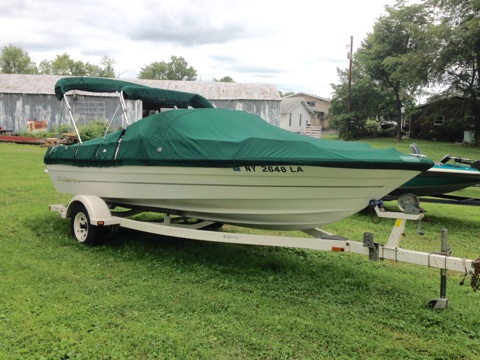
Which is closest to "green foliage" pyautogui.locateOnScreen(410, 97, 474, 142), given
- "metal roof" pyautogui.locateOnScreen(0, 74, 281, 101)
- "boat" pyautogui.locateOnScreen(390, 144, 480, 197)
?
"metal roof" pyautogui.locateOnScreen(0, 74, 281, 101)

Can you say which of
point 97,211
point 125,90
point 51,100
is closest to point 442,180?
point 125,90

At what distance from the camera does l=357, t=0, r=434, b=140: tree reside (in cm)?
3681

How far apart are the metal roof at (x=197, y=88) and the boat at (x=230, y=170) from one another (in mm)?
25285

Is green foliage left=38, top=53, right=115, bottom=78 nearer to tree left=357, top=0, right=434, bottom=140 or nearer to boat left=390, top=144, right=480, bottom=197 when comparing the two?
tree left=357, top=0, right=434, bottom=140

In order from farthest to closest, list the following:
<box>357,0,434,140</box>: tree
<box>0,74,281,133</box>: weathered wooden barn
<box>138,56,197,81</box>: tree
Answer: <box>138,56,197,81</box>: tree, <box>357,0,434,140</box>: tree, <box>0,74,281,133</box>: weathered wooden barn

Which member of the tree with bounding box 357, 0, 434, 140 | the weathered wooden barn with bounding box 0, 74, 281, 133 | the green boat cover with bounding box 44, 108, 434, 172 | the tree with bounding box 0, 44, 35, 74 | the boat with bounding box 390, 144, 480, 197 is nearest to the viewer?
the green boat cover with bounding box 44, 108, 434, 172

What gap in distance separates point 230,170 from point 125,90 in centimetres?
249

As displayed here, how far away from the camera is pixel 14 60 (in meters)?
73.1

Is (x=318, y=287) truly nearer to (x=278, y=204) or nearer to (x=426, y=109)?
(x=278, y=204)

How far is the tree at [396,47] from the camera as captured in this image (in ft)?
121

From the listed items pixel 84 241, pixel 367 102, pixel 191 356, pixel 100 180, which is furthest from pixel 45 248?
pixel 367 102

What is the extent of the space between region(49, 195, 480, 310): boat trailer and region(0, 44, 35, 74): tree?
76360 mm

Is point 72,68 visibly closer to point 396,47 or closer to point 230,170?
point 396,47

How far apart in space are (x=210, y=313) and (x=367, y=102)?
4382 cm
